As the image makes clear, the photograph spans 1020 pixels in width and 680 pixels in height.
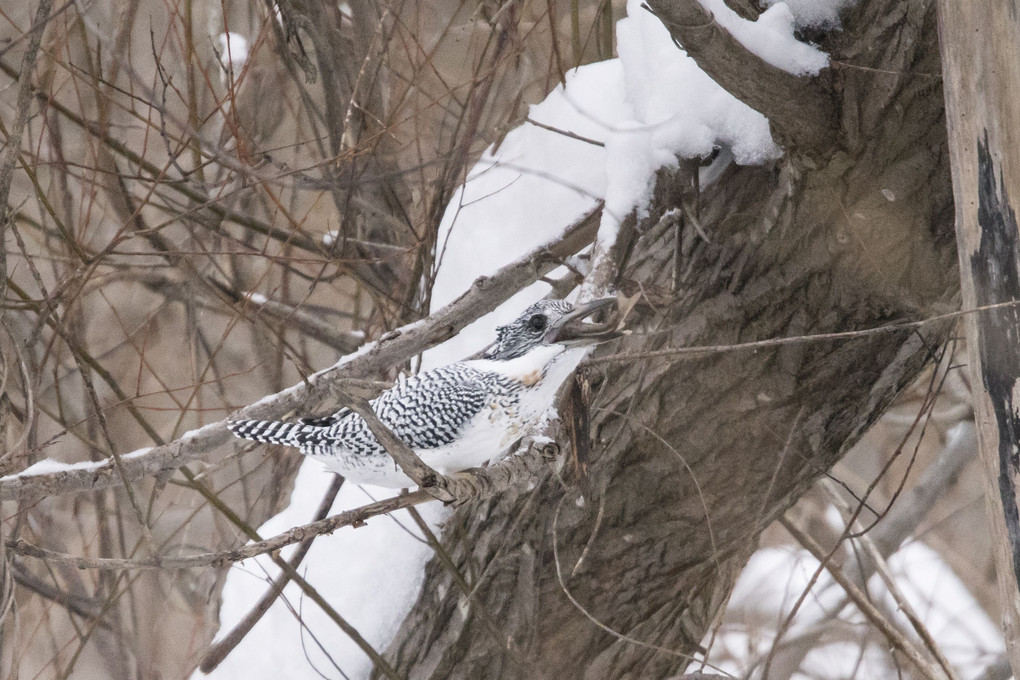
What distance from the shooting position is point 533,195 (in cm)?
314

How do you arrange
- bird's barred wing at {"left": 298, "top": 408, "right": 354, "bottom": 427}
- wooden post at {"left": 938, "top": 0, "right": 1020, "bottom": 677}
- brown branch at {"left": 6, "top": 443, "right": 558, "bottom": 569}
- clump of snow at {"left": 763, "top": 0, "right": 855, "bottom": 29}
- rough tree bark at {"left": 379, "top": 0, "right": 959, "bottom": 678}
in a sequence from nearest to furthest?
1. wooden post at {"left": 938, "top": 0, "right": 1020, "bottom": 677}
2. brown branch at {"left": 6, "top": 443, "right": 558, "bottom": 569}
3. clump of snow at {"left": 763, "top": 0, "right": 855, "bottom": 29}
4. rough tree bark at {"left": 379, "top": 0, "right": 959, "bottom": 678}
5. bird's barred wing at {"left": 298, "top": 408, "right": 354, "bottom": 427}

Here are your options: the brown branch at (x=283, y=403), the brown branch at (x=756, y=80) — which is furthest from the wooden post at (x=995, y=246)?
the brown branch at (x=283, y=403)

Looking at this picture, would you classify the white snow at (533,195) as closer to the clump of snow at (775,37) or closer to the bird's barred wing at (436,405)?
the clump of snow at (775,37)

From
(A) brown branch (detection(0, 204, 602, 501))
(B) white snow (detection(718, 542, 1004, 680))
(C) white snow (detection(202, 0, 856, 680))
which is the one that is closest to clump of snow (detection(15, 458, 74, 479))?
(A) brown branch (detection(0, 204, 602, 501))

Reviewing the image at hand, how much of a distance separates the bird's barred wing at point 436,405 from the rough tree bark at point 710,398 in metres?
0.29

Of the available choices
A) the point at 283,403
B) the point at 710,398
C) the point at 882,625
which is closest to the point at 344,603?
the point at 283,403

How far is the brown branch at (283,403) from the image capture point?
2.27m

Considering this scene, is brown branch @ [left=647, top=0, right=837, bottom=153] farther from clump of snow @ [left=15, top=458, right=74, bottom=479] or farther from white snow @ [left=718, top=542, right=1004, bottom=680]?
white snow @ [left=718, top=542, right=1004, bottom=680]

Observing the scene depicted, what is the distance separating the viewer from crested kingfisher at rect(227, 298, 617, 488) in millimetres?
2402

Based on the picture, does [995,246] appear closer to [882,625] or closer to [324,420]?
[882,625]

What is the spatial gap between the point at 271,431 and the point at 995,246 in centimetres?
177

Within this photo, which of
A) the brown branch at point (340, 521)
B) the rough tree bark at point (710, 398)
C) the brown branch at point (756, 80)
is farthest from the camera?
the rough tree bark at point (710, 398)

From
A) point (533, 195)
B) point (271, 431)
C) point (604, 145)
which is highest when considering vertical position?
point (533, 195)

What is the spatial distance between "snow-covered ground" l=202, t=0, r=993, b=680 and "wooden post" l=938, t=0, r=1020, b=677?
602 mm
